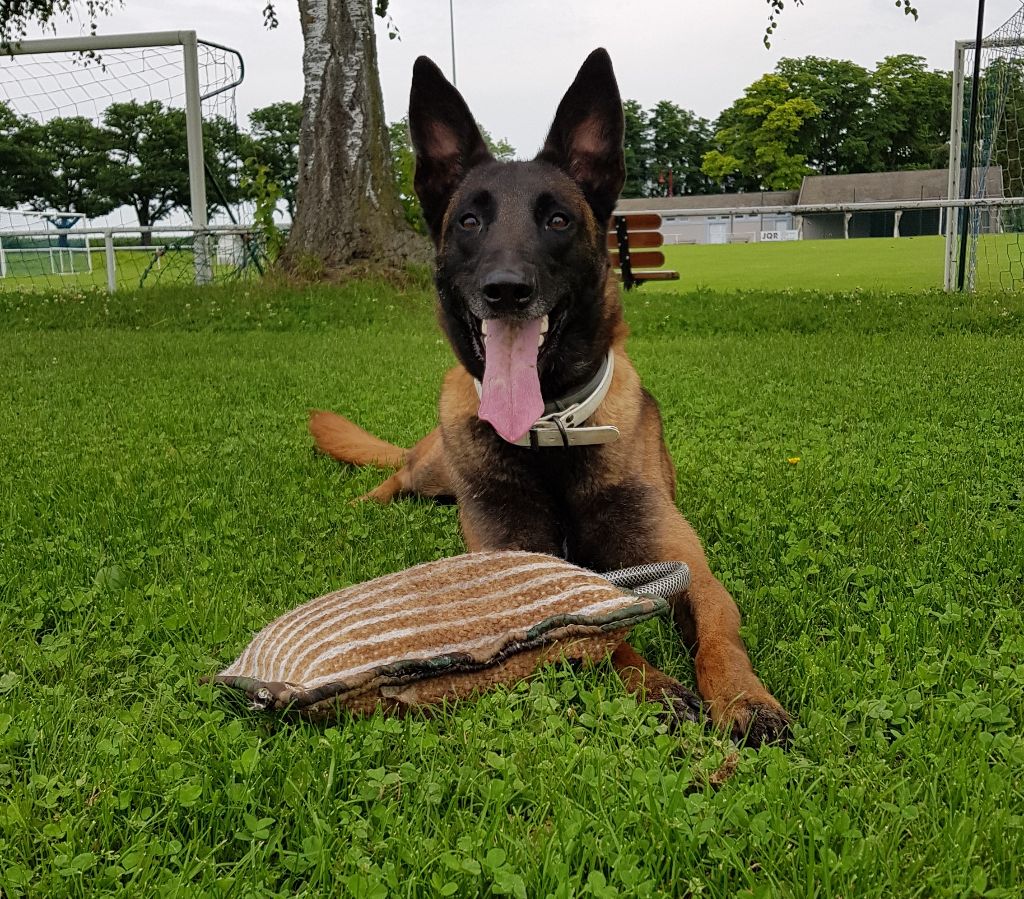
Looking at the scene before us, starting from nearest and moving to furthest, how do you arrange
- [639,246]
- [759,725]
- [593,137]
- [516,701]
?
1. [759,725]
2. [516,701]
3. [593,137]
4. [639,246]

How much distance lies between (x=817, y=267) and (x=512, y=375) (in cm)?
2227

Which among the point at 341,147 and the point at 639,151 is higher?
the point at 639,151

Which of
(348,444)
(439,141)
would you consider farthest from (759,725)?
(348,444)

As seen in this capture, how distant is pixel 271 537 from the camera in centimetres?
362

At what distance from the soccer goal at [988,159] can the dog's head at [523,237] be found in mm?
10809

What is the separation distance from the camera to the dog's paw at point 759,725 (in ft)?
6.56

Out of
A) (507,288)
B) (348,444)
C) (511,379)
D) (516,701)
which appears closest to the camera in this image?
(516,701)

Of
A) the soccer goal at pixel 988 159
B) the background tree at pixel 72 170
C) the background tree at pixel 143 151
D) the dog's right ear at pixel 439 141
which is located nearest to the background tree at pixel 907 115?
the background tree at pixel 143 151

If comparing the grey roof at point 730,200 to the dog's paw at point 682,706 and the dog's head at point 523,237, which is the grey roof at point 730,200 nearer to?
the dog's head at point 523,237

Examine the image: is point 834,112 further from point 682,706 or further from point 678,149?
point 682,706

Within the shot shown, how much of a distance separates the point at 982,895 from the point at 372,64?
1376 cm

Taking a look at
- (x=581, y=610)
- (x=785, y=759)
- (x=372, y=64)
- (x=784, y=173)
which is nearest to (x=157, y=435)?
(x=581, y=610)

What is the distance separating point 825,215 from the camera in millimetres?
64438

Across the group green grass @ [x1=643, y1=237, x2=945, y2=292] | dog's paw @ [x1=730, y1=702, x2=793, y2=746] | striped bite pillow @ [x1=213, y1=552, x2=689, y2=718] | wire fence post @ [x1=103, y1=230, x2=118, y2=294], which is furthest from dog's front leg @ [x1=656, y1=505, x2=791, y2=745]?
wire fence post @ [x1=103, y1=230, x2=118, y2=294]
